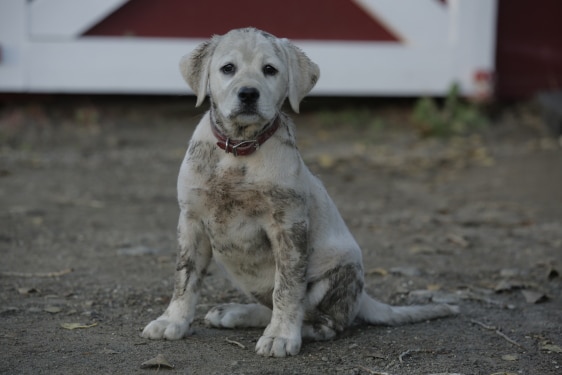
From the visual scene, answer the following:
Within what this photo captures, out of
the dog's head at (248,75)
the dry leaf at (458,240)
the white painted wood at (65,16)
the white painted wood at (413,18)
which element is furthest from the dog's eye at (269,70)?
the white painted wood at (413,18)

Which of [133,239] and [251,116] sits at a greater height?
[251,116]

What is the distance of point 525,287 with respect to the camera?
5.15 meters

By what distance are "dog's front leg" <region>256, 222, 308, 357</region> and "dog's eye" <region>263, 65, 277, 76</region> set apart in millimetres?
679

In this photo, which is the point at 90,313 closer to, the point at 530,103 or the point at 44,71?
the point at 44,71

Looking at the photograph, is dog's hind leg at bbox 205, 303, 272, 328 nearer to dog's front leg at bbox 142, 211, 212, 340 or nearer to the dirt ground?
the dirt ground

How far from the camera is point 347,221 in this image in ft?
22.4

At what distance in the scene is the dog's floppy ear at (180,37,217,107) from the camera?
4055 mm

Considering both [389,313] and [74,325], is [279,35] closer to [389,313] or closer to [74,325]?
[389,313]

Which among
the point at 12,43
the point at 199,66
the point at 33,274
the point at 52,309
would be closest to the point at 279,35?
the point at 12,43

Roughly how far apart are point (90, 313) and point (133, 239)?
5.51 ft

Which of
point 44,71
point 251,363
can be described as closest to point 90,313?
point 251,363

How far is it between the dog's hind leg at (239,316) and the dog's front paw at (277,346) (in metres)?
0.41

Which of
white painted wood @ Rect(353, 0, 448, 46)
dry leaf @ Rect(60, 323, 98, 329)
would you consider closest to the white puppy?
dry leaf @ Rect(60, 323, 98, 329)

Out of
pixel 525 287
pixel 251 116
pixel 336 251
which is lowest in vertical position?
pixel 525 287
